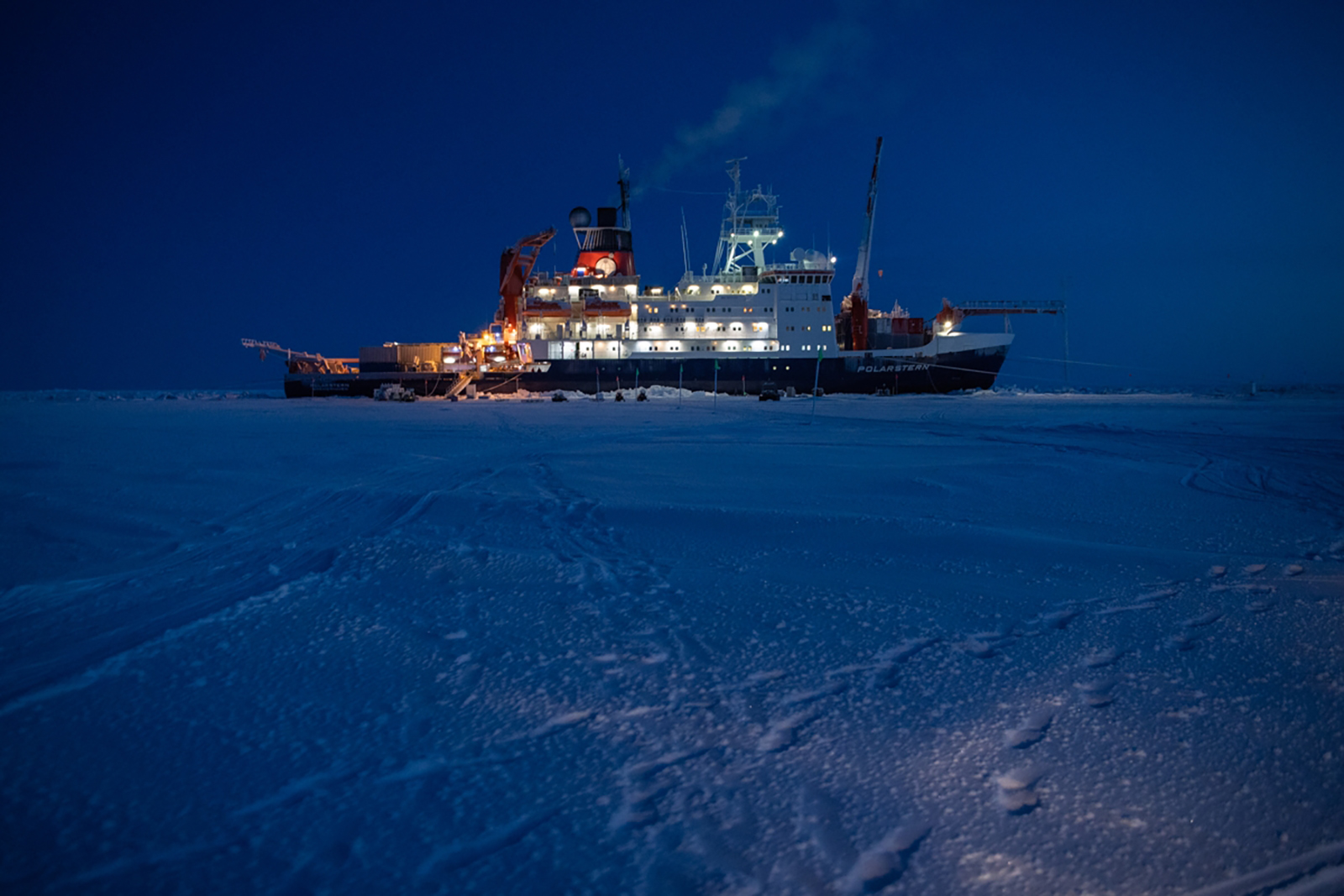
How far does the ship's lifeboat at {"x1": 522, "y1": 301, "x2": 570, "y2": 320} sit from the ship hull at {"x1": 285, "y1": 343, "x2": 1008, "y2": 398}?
3272mm

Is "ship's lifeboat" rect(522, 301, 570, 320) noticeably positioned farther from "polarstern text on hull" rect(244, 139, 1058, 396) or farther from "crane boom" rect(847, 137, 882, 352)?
"crane boom" rect(847, 137, 882, 352)

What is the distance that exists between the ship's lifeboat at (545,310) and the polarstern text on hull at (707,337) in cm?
7

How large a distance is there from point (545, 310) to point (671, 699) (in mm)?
39188

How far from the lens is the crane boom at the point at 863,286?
1619 inches

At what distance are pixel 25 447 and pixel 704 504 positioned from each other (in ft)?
37.2

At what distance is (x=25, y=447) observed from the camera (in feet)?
32.2

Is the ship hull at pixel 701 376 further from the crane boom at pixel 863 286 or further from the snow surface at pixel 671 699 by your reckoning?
the snow surface at pixel 671 699

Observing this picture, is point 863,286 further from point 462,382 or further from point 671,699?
point 671,699

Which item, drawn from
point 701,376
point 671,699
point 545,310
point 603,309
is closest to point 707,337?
point 701,376

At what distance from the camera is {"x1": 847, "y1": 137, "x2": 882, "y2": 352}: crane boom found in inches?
1619

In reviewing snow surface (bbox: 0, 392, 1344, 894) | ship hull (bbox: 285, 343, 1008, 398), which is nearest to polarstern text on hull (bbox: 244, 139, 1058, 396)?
ship hull (bbox: 285, 343, 1008, 398)

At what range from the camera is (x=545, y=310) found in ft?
129

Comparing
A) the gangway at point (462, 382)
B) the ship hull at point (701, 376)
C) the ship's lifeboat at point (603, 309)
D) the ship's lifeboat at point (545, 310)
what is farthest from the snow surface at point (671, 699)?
the ship's lifeboat at point (545, 310)

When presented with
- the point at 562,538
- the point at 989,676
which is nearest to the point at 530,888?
the point at 989,676
